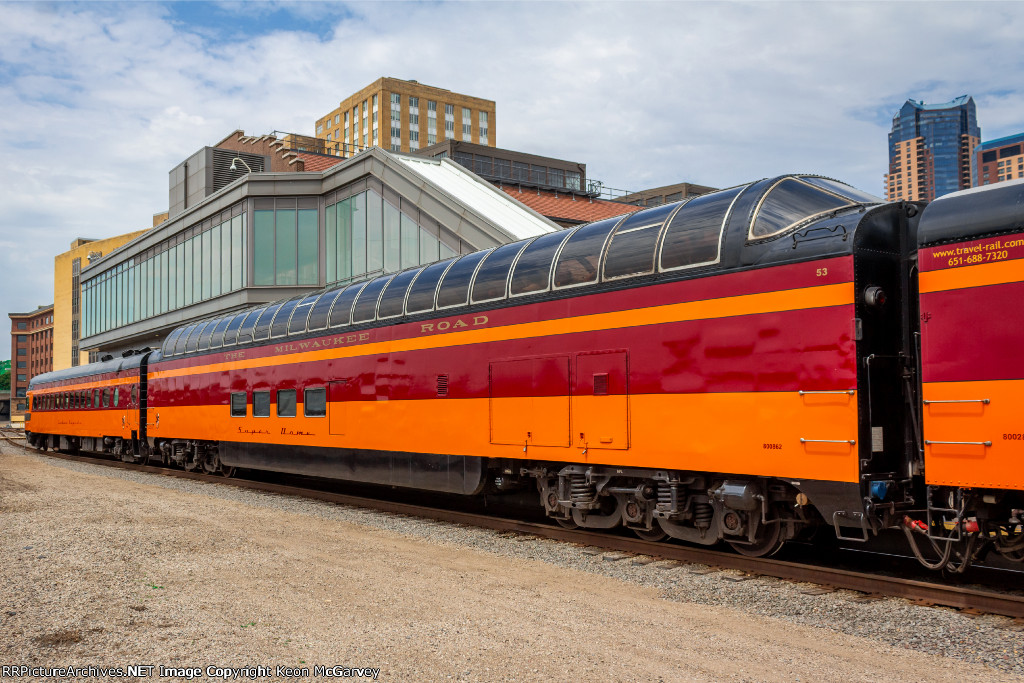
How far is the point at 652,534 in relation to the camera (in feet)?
33.3

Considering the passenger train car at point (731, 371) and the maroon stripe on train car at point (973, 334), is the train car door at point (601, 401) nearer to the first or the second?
the passenger train car at point (731, 371)

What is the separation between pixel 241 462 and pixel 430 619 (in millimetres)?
13467

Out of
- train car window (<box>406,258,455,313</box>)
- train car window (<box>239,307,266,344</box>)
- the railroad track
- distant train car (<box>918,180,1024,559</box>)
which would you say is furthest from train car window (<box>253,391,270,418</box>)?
distant train car (<box>918,180,1024,559</box>)

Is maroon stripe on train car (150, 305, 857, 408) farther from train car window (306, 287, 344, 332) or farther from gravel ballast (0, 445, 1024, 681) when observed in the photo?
train car window (306, 287, 344, 332)

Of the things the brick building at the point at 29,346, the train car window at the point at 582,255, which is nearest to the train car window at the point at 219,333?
the train car window at the point at 582,255

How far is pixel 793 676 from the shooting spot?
5.47 metres

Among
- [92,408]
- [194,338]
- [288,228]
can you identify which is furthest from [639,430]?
[288,228]

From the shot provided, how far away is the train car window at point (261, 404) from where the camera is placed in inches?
699

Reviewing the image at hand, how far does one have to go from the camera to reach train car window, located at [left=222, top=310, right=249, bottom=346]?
19.4 meters

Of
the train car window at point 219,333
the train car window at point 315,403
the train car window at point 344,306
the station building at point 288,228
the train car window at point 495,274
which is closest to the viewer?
the train car window at point 495,274

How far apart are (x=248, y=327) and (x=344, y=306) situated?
4.39m

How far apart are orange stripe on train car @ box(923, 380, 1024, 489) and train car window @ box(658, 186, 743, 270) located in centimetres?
265

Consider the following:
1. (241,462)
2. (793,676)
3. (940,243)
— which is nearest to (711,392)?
(940,243)

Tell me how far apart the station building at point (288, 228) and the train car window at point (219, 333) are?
15.2 feet
